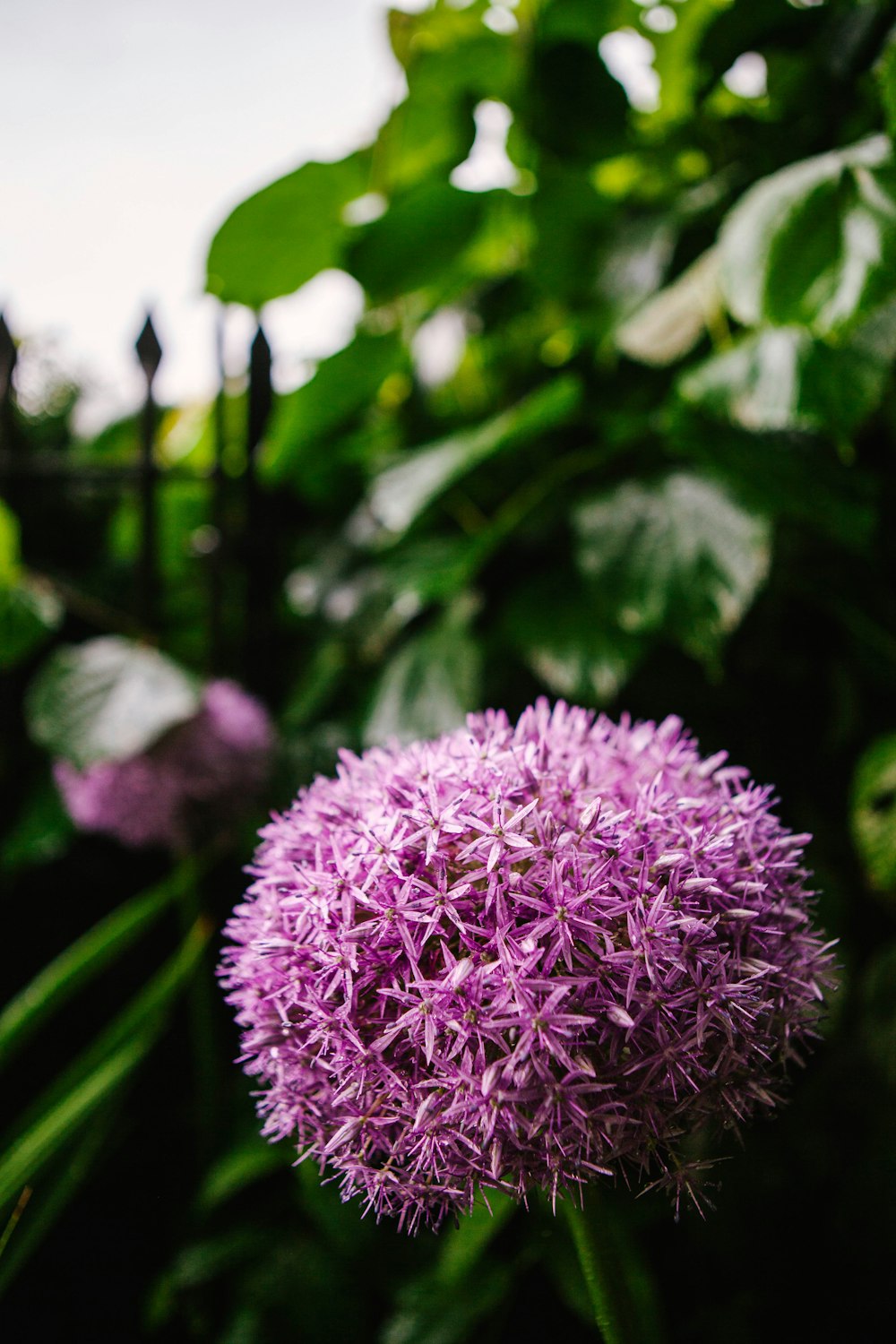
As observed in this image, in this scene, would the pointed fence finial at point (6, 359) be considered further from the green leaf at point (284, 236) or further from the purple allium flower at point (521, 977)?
the purple allium flower at point (521, 977)

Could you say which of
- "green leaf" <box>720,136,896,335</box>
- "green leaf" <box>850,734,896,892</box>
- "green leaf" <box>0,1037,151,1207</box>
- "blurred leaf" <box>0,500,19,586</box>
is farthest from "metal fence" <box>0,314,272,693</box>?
"green leaf" <box>850,734,896,892</box>

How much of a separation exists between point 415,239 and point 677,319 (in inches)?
14.3

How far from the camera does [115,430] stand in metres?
1.71

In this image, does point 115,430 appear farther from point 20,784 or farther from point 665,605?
point 665,605

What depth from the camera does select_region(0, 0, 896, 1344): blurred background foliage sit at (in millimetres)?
806

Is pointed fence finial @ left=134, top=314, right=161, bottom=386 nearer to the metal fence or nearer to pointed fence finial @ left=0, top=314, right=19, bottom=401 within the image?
the metal fence

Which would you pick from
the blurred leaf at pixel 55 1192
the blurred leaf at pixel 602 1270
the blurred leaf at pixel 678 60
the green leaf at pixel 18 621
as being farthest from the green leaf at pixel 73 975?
the blurred leaf at pixel 678 60

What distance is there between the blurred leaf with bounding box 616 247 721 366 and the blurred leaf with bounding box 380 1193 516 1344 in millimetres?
991

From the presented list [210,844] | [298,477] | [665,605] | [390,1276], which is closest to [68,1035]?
[210,844]

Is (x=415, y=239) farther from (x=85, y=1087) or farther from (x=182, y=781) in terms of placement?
(x=85, y=1087)

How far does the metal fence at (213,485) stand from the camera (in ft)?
4.64

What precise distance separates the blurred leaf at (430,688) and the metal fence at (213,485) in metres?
0.54

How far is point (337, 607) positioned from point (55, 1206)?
0.88 metres

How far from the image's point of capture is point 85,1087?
973mm
